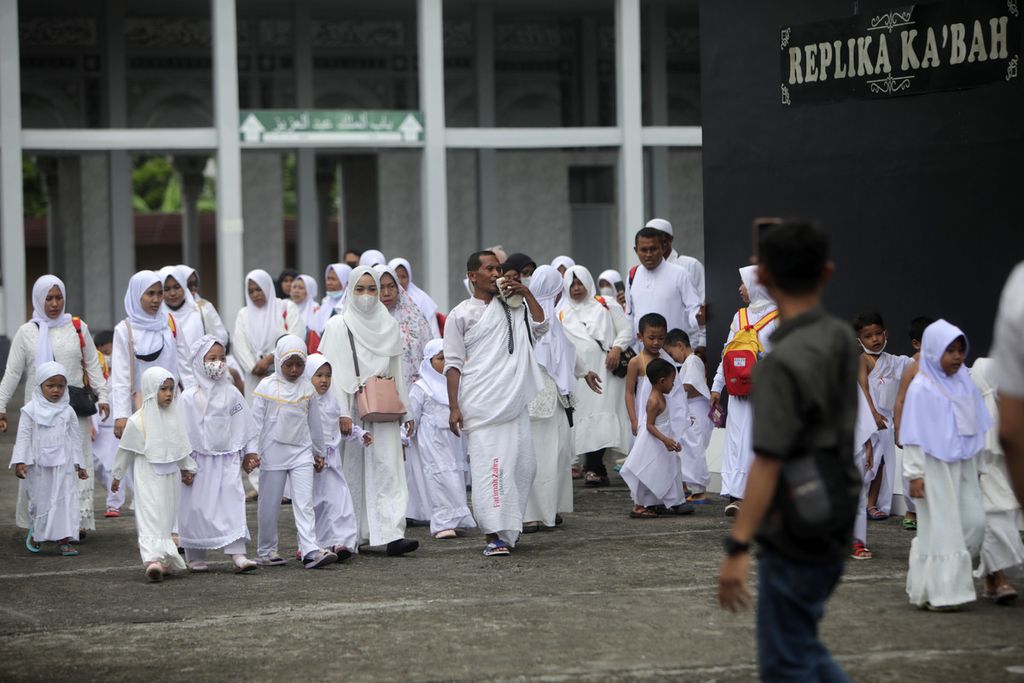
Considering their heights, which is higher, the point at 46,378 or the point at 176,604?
the point at 46,378

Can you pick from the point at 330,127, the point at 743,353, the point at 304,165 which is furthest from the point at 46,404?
the point at 304,165

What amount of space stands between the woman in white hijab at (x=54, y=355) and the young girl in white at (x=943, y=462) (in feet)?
17.2

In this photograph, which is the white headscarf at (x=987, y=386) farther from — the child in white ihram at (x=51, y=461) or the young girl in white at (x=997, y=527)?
the child in white ihram at (x=51, y=461)

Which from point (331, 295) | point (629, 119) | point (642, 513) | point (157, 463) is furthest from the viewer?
point (629, 119)

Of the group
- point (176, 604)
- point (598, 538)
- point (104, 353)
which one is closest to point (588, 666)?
point (176, 604)

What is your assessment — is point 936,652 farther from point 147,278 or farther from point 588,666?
point 147,278

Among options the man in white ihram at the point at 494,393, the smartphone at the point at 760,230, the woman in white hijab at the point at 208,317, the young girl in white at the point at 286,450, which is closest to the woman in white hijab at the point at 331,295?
the woman in white hijab at the point at 208,317

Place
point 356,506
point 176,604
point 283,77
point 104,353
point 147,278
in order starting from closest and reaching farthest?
point 176,604 → point 356,506 → point 147,278 → point 104,353 → point 283,77

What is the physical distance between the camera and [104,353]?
462 inches

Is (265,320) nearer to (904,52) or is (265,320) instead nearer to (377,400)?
(377,400)

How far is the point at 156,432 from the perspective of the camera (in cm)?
828

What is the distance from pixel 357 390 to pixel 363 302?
1.72 feet

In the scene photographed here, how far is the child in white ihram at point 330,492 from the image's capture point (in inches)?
336

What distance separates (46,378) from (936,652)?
18.3 feet
